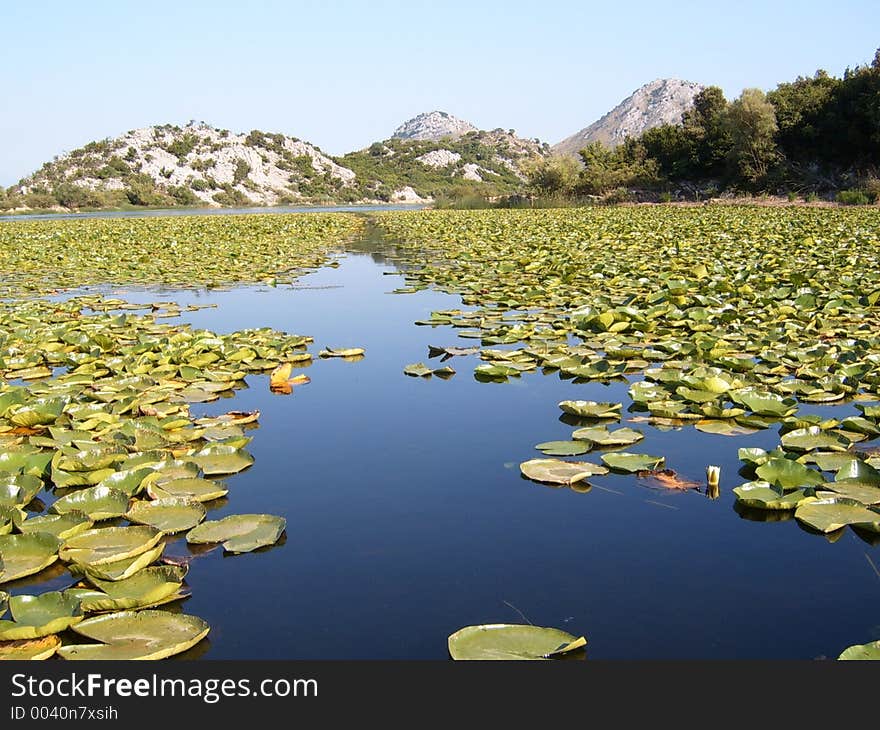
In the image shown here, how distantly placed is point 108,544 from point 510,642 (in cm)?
130

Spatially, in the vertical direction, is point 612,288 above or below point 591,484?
above

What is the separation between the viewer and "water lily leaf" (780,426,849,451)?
9.55 feet

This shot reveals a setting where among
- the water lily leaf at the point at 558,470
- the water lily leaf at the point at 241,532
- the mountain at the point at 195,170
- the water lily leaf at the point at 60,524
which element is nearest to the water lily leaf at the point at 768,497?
the water lily leaf at the point at 558,470

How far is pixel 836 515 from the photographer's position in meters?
2.38

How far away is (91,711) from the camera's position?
1.58 m


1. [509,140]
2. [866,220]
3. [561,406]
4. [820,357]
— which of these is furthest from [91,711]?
[509,140]

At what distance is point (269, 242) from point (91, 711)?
14819 mm

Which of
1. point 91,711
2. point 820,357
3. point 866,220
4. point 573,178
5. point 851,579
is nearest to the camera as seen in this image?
point 91,711

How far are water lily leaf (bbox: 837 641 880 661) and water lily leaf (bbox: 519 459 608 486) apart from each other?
121 centimetres

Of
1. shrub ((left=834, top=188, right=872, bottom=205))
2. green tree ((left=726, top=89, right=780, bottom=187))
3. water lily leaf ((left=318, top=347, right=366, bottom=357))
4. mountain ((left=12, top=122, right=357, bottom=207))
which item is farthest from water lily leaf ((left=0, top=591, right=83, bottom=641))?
mountain ((left=12, top=122, right=357, bottom=207))

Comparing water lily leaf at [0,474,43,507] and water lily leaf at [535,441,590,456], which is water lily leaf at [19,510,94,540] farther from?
water lily leaf at [535,441,590,456]

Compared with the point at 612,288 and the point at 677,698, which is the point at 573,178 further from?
the point at 677,698

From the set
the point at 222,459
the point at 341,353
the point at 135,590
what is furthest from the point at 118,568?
the point at 341,353

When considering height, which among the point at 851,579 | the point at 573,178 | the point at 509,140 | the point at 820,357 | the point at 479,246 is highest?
the point at 509,140
